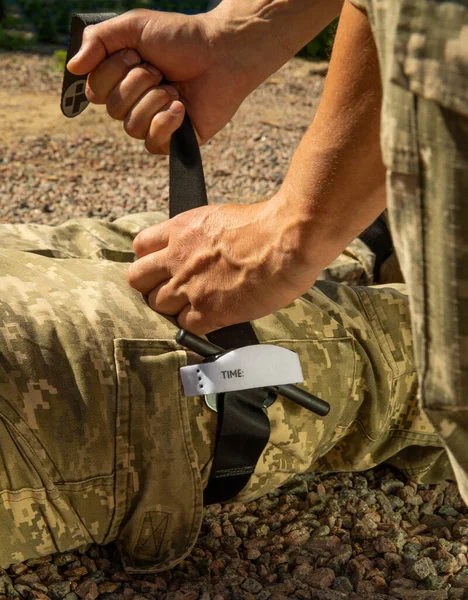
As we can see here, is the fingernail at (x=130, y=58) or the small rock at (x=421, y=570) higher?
the fingernail at (x=130, y=58)

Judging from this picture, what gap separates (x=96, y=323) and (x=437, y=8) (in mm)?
969

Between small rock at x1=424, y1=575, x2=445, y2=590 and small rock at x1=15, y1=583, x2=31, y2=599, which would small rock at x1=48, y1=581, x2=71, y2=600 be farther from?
small rock at x1=424, y1=575, x2=445, y2=590

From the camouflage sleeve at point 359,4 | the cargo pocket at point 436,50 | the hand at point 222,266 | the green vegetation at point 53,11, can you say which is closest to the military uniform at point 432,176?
the cargo pocket at point 436,50

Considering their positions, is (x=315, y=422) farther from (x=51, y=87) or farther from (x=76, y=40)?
(x=51, y=87)

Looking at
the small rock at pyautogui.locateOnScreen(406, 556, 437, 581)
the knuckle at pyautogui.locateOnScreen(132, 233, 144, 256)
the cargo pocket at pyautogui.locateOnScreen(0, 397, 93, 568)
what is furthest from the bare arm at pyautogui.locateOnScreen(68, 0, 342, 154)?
the small rock at pyautogui.locateOnScreen(406, 556, 437, 581)

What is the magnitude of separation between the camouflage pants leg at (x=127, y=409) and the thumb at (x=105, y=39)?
54 cm

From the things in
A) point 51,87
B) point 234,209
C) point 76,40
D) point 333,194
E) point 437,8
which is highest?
point 437,8

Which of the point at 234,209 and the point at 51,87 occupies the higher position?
the point at 234,209

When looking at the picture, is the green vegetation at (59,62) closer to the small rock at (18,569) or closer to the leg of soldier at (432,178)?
the small rock at (18,569)

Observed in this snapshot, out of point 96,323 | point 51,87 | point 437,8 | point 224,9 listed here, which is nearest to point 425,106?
point 437,8

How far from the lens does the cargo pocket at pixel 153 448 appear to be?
5.16 feet

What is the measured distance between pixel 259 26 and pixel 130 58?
416 mm

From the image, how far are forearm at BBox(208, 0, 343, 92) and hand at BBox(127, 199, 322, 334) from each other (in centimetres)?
72

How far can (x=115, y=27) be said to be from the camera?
2.01 metres
